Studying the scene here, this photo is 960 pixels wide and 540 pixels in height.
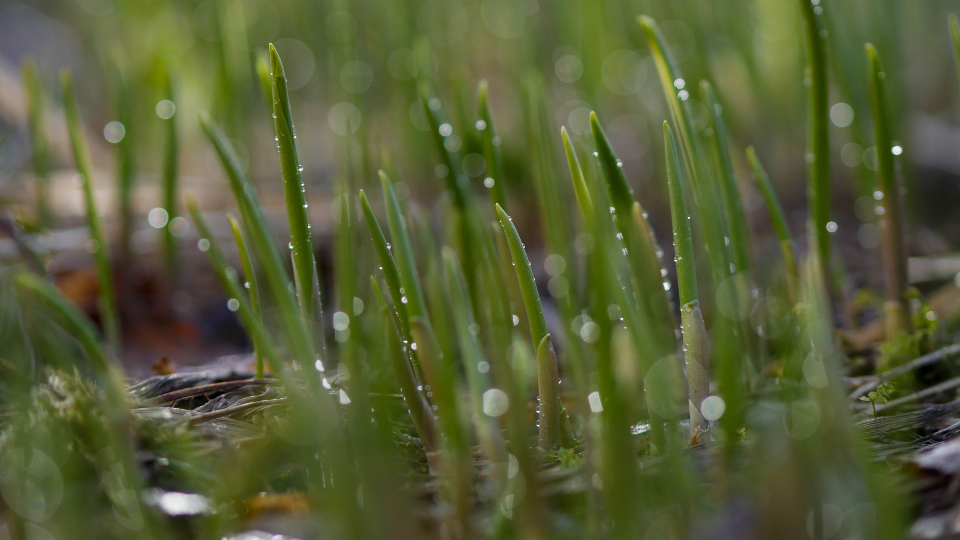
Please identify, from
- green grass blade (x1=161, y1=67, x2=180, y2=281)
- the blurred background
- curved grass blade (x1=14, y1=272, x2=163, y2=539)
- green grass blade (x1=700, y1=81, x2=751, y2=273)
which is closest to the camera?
curved grass blade (x1=14, y1=272, x2=163, y2=539)

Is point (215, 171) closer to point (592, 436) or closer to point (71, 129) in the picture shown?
point (71, 129)

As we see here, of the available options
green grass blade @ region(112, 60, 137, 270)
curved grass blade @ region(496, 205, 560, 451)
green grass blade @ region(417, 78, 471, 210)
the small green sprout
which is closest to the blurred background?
green grass blade @ region(112, 60, 137, 270)

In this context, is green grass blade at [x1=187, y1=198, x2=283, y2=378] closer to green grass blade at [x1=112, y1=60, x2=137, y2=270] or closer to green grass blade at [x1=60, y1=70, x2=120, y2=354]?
green grass blade at [x1=60, y1=70, x2=120, y2=354]

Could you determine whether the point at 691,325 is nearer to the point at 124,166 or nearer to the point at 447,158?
the point at 447,158

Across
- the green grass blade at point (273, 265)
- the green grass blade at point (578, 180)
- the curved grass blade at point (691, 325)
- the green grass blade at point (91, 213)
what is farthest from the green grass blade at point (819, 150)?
the green grass blade at point (91, 213)

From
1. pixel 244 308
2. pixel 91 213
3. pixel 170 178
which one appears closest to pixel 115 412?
pixel 244 308
